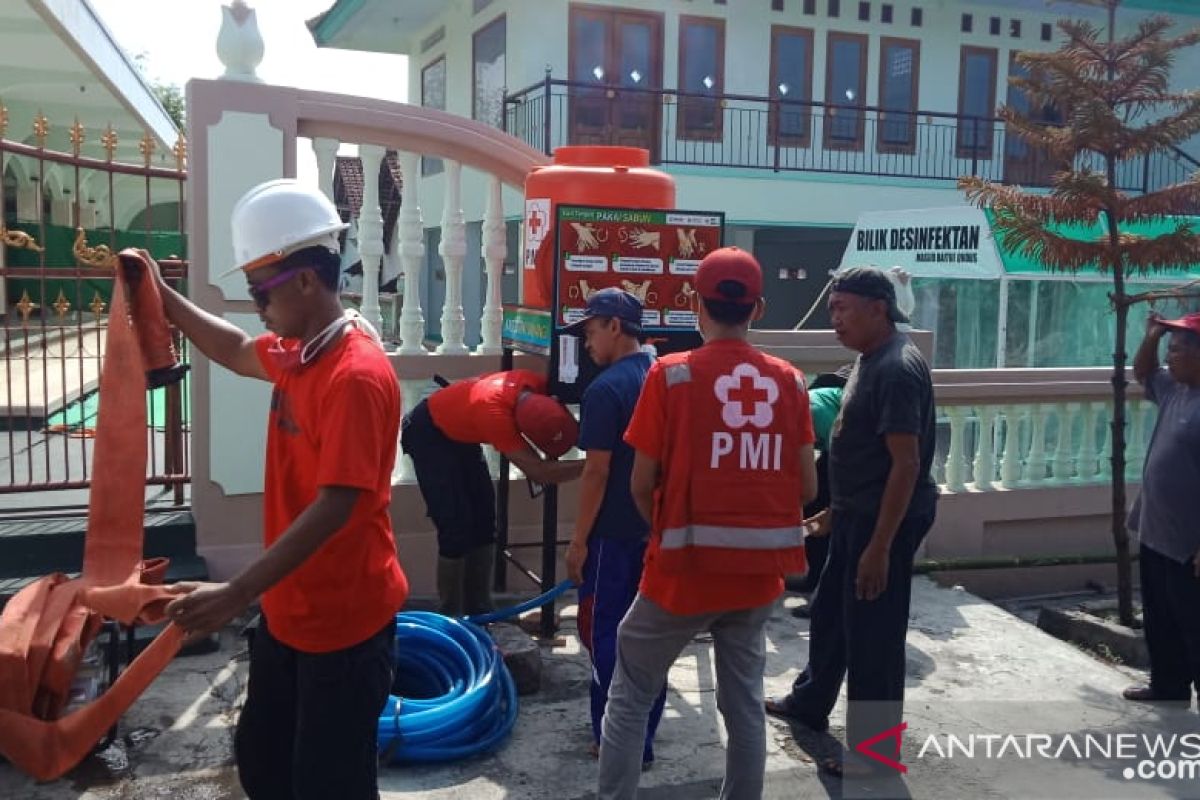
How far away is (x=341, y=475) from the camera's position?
7.82 ft

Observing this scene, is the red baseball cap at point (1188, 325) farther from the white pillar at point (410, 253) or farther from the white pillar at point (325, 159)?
A: the white pillar at point (325, 159)

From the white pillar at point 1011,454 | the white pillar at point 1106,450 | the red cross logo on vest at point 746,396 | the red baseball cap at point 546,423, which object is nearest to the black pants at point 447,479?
the red baseball cap at point 546,423

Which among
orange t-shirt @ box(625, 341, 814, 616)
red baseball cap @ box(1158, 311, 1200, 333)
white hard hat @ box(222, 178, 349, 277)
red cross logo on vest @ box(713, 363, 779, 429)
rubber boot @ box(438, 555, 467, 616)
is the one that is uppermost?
white hard hat @ box(222, 178, 349, 277)

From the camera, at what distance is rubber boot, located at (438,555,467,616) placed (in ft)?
16.7

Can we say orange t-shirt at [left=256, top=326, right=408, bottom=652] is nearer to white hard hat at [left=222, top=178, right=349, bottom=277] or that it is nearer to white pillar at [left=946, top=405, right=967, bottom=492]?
white hard hat at [left=222, top=178, right=349, bottom=277]

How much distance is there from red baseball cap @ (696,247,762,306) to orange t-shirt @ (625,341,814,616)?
143 mm

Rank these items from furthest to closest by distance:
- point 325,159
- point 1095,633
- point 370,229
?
point 1095,633 → point 370,229 → point 325,159

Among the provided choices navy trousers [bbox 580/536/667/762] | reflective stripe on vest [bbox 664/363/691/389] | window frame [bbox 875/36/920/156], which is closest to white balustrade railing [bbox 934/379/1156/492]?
navy trousers [bbox 580/536/667/762]

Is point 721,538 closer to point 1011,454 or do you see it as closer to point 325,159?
point 325,159

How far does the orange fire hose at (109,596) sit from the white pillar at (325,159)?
227 cm

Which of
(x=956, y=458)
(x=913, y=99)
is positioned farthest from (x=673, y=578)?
(x=913, y=99)

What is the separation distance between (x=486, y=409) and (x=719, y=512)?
5.60 ft

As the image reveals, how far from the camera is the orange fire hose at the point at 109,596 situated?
3199 mm

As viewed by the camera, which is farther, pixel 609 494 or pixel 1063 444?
pixel 1063 444
